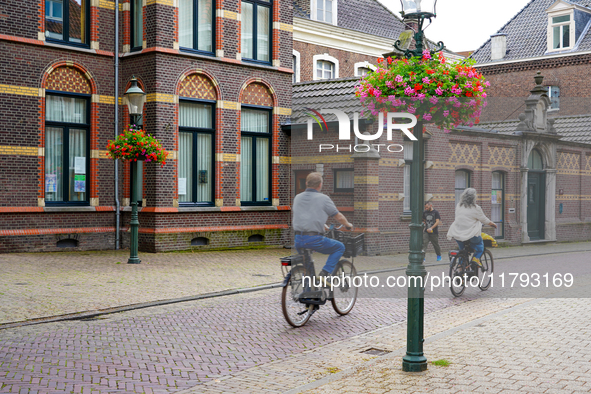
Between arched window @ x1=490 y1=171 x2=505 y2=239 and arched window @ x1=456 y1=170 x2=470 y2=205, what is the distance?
0.54m

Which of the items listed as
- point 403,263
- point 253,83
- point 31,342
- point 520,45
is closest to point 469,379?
point 403,263

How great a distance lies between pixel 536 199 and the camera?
29.1 ft

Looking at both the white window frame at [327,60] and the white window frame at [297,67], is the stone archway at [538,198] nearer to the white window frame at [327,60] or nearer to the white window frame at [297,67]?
the white window frame at [297,67]

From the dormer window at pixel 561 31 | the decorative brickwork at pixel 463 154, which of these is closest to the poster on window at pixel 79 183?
the decorative brickwork at pixel 463 154

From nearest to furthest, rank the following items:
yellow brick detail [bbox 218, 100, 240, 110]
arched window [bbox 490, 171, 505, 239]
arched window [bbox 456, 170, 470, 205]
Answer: arched window [bbox 456, 170, 470, 205] → arched window [bbox 490, 171, 505, 239] → yellow brick detail [bbox 218, 100, 240, 110]

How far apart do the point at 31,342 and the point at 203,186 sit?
1102 centimetres

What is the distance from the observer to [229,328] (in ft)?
26.3

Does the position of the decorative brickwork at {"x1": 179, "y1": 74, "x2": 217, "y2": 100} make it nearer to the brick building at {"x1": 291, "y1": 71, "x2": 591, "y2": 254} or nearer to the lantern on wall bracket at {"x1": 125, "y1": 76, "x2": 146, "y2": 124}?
the lantern on wall bracket at {"x1": 125, "y1": 76, "x2": 146, "y2": 124}

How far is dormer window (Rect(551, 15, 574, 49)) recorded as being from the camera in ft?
108

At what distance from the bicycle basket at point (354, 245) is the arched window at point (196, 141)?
35.2 ft

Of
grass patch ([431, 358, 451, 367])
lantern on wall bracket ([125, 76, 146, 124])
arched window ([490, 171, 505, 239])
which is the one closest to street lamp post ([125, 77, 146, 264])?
lantern on wall bracket ([125, 76, 146, 124])

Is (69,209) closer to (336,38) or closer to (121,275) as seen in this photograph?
(121,275)

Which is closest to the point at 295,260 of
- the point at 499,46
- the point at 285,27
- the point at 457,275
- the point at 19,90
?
the point at 457,275

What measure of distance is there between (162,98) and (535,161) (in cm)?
1074
